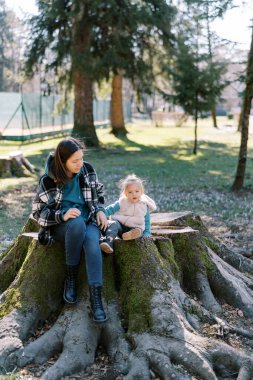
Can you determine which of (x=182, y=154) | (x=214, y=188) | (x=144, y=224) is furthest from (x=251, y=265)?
(x=182, y=154)

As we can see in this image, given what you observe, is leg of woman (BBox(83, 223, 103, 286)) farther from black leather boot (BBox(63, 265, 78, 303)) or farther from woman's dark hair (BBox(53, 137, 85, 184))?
woman's dark hair (BBox(53, 137, 85, 184))

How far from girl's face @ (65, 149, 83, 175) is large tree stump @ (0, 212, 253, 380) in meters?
0.71

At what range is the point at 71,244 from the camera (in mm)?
4277

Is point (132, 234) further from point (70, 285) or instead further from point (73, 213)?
point (70, 285)

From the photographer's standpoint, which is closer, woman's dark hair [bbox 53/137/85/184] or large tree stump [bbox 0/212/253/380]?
large tree stump [bbox 0/212/253/380]

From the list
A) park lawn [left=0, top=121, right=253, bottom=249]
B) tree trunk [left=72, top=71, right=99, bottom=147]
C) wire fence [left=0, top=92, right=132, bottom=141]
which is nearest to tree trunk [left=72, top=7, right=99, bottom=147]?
tree trunk [left=72, top=71, right=99, bottom=147]

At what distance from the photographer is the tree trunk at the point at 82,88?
23844 mm

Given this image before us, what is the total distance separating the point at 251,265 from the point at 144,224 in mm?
2176

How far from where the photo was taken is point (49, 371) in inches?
151

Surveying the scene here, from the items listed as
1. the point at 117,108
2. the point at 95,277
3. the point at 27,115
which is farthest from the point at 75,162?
the point at 117,108

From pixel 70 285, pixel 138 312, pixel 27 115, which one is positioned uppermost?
pixel 27 115

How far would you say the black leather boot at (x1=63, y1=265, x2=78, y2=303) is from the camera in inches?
173

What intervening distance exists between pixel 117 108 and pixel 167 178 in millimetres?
18752

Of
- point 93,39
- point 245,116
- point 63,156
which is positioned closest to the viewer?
point 63,156
